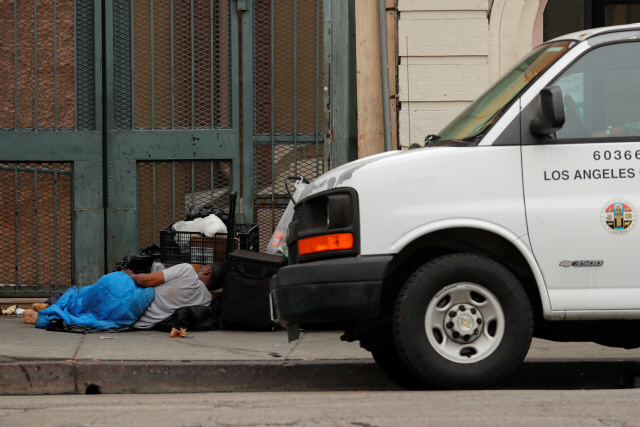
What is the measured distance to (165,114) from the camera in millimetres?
8312

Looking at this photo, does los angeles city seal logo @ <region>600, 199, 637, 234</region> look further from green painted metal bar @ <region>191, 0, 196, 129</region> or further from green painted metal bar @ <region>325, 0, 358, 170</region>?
green painted metal bar @ <region>191, 0, 196, 129</region>

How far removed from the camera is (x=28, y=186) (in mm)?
8219

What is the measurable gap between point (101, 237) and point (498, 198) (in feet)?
16.6

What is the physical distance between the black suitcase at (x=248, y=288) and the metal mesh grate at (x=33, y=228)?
2.25 metres

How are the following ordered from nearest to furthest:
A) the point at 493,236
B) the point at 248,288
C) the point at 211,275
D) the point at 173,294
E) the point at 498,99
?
the point at 493,236
the point at 498,99
the point at 248,288
the point at 173,294
the point at 211,275

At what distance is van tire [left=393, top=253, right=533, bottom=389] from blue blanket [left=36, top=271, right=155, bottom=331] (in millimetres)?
3323

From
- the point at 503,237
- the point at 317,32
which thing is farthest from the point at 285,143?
the point at 503,237

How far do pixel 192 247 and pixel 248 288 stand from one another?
2.91 feet

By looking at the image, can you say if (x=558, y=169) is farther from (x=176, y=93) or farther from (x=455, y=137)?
(x=176, y=93)

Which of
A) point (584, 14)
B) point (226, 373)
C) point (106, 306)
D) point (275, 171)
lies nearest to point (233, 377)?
point (226, 373)

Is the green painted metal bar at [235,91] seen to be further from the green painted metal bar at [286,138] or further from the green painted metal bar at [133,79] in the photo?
the green painted metal bar at [133,79]

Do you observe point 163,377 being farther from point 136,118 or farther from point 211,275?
point 136,118

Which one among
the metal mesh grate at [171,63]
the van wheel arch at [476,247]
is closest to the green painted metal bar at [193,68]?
the metal mesh grate at [171,63]

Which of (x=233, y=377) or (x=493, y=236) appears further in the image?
(x=233, y=377)
